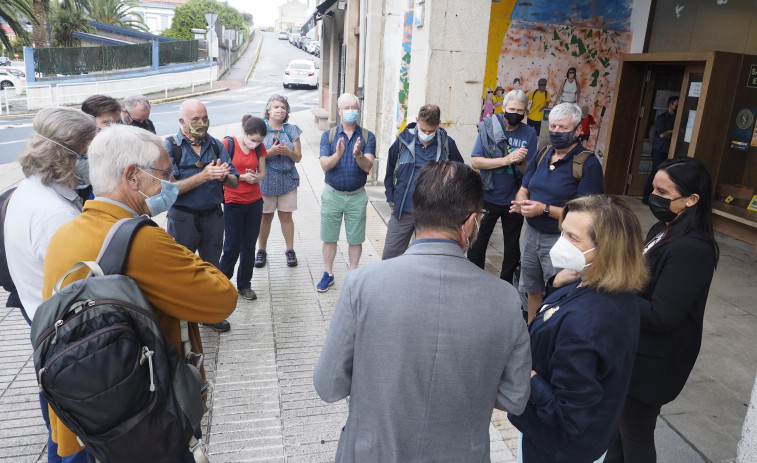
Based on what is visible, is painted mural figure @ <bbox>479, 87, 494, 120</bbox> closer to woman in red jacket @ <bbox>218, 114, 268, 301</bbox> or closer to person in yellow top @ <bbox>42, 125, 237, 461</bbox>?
woman in red jacket @ <bbox>218, 114, 268, 301</bbox>

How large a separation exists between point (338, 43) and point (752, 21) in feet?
41.3

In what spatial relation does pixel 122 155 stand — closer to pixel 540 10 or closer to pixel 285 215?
pixel 285 215

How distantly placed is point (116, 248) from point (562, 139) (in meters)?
3.09

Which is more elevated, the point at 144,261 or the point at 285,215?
the point at 144,261

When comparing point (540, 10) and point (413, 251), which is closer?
point (413, 251)

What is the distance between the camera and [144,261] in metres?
1.77

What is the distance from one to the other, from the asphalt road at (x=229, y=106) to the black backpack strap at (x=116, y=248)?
11.2 meters

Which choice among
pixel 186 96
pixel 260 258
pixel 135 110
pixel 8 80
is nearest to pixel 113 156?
pixel 135 110

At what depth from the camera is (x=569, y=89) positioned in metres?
8.55

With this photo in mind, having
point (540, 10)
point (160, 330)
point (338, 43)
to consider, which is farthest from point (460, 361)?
point (338, 43)

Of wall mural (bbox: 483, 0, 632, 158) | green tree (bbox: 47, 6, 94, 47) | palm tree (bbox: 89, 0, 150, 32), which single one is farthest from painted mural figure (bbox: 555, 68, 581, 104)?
palm tree (bbox: 89, 0, 150, 32)

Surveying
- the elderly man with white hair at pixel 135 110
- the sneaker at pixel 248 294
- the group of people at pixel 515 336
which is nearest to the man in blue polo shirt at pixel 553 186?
the group of people at pixel 515 336

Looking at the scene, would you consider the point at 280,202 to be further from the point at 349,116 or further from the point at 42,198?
the point at 42,198

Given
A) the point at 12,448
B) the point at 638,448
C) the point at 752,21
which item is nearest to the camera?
the point at 638,448
